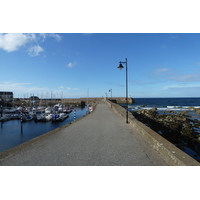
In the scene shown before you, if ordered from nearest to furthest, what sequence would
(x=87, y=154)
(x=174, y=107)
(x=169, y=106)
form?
1. (x=87, y=154)
2. (x=174, y=107)
3. (x=169, y=106)

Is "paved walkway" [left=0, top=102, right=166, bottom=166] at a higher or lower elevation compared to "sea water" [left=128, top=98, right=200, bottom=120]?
higher

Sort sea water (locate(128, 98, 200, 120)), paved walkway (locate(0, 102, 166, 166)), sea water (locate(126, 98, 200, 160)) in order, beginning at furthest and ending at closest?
sea water (locate(128, 98, 200, 120)), sea water (locate(126, 98, 200, 160)), paved walkway (locate(0, 102, 166, 166))

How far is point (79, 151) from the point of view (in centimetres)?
504

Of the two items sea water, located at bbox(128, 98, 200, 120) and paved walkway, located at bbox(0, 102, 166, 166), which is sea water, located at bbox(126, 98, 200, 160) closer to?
sea water, located at bbox(128, 98, 200, 120)

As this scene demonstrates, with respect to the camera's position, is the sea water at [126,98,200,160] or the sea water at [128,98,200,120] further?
the sea water at [128,98,200,120]

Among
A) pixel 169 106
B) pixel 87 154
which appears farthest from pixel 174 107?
pixel 87 154

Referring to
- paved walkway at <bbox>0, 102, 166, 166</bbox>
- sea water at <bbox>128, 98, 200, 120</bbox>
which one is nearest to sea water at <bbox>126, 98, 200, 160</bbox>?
sea water at <bbox>128, 98, 200, 120</bbox>

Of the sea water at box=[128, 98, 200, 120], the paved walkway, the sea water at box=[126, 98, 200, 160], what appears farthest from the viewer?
the sea water at box=[128, 98, 200, 120]

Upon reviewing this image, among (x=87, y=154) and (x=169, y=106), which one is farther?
(x=169, y=106)

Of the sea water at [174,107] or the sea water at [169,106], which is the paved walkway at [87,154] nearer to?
the sea water at [174,107]

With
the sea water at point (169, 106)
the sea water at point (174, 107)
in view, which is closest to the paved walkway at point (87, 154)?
the sea water at point (174, 107)

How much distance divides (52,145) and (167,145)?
4447 mm

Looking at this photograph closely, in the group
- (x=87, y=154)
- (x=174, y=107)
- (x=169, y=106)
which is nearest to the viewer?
(x=87, y=154)

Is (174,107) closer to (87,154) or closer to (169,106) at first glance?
(169,106)
